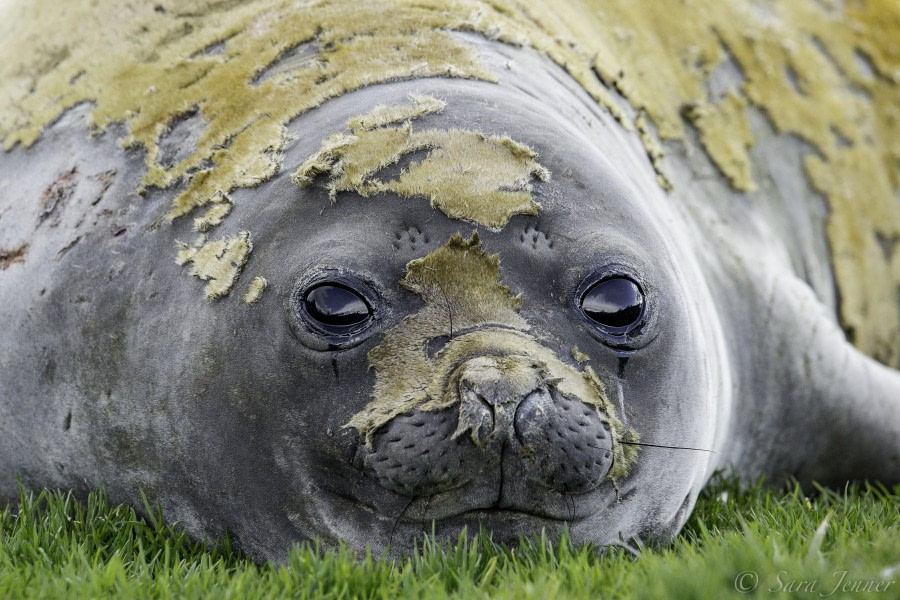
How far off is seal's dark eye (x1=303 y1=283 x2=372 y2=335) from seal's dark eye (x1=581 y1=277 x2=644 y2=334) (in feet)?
1.88

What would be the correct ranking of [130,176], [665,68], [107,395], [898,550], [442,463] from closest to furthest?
[898,550] < [442,463] < [107,395] < [130,176] < [665,68]

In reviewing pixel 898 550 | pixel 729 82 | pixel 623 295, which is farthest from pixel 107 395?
pixel 729 82

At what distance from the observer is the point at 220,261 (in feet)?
11.0

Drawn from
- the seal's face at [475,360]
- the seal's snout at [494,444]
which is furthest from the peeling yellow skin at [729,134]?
the seal's snout at [494,444]

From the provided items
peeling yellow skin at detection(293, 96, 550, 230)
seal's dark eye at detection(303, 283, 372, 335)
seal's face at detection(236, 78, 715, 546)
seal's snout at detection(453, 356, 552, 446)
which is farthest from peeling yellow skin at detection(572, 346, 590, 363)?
seal's dark eye at detection(303, 283, 372, 335)

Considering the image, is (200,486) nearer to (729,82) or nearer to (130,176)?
(130,176)

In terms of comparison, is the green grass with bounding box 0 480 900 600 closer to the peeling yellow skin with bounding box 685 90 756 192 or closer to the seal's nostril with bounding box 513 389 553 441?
the seal's nostril with bounding box 513 389 553 441

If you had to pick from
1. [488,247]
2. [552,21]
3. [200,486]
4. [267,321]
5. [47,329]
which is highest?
[552,21]

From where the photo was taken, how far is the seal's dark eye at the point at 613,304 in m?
3.21

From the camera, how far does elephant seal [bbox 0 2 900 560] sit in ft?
10.1

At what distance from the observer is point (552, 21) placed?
482cm

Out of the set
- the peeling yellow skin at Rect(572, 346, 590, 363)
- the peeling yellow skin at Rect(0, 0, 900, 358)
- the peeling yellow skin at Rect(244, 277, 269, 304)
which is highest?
the peeling yellow skin at Rect(0, 0, 900, 358)

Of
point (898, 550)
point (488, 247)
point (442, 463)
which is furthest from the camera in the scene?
point (488, 247)

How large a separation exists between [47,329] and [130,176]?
53cm
